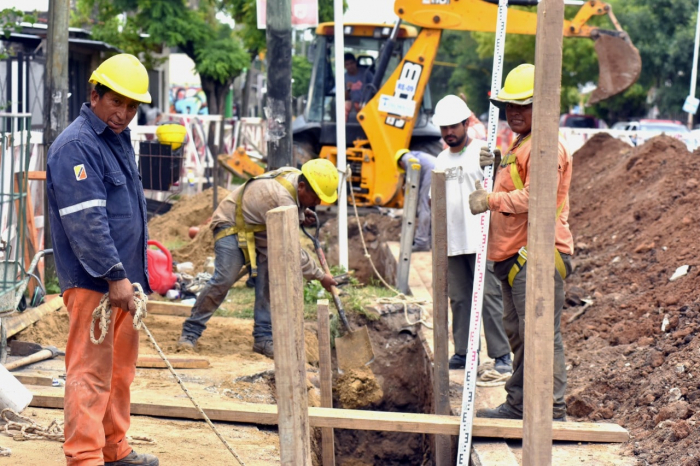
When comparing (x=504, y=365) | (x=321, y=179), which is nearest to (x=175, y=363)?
(x=321, y=179)

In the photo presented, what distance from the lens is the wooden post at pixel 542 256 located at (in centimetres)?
312

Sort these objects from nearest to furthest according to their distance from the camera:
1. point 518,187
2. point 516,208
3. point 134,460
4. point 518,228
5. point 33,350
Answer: point 134,460, point 516,208, point 518,187, point 518,228, point 33,350

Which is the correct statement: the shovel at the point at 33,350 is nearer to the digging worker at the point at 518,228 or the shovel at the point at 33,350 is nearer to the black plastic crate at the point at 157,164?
the digging worker at the point at 518,228

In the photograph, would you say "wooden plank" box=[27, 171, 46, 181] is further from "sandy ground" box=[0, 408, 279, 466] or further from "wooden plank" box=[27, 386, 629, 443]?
"sandy ground" box=[0, 408, 279, 466]

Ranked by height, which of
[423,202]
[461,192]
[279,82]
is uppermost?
[279,82]

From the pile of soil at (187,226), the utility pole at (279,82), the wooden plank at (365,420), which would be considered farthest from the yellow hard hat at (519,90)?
the pile of soil at (187,226)

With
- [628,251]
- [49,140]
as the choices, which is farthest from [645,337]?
[49,140]

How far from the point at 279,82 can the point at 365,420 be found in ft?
13.5

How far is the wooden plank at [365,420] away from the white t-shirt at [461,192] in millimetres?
1678

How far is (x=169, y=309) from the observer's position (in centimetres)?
784

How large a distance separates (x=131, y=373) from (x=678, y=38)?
1310 inches

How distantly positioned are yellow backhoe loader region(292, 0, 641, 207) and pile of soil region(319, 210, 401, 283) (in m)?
0.36

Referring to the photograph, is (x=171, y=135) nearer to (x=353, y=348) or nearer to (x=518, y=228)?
(x=353, y=348)

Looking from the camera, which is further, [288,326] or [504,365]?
[504,365]
